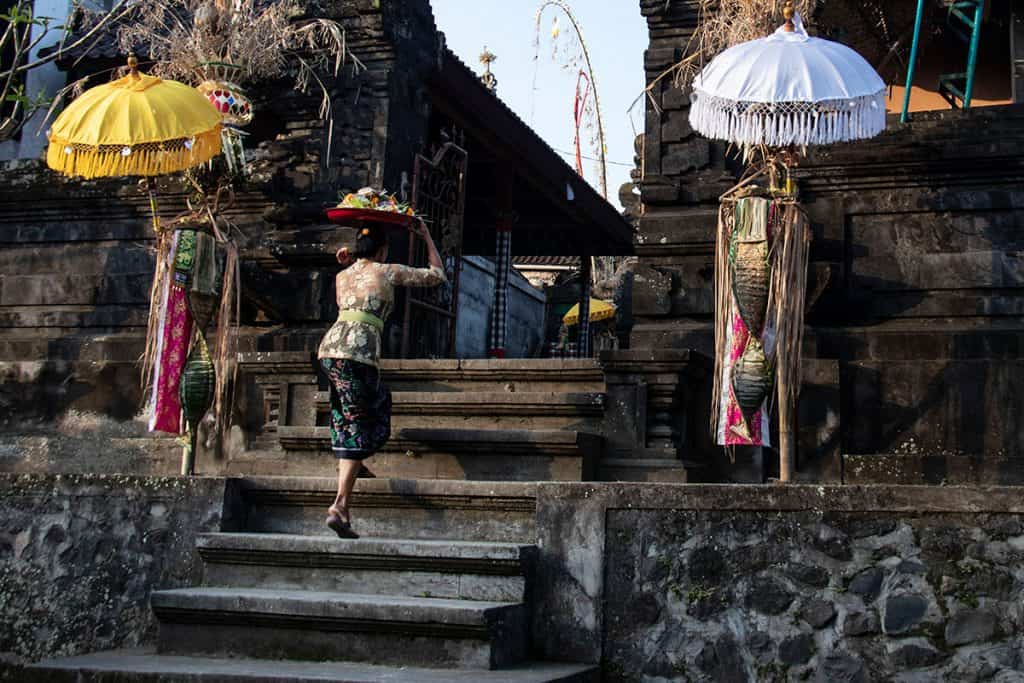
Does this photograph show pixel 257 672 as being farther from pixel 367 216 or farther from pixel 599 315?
pixel 599 315

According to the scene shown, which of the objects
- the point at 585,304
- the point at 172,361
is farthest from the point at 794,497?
the point at 585,304

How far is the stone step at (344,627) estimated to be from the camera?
15.6ft

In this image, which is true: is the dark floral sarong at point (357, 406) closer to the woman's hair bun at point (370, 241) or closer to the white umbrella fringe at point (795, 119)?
the woman's hair bun at point (370, 241)

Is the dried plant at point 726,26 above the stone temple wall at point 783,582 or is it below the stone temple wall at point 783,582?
above

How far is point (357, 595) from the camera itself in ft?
17.3

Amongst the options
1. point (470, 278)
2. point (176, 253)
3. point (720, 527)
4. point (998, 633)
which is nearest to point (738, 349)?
point (720, 527)

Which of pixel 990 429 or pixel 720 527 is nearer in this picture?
pixel 720 527

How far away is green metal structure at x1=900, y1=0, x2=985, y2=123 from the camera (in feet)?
34.0

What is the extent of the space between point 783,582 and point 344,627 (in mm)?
1702

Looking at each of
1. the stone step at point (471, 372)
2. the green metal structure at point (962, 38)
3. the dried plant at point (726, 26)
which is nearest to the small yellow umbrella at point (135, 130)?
the stone step at point (471, 372)

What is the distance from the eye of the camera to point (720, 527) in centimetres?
509

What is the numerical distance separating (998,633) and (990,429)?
3.37 metres

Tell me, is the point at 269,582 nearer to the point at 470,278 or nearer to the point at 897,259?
the point at 897,259

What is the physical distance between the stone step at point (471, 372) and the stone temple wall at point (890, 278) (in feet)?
2.67
